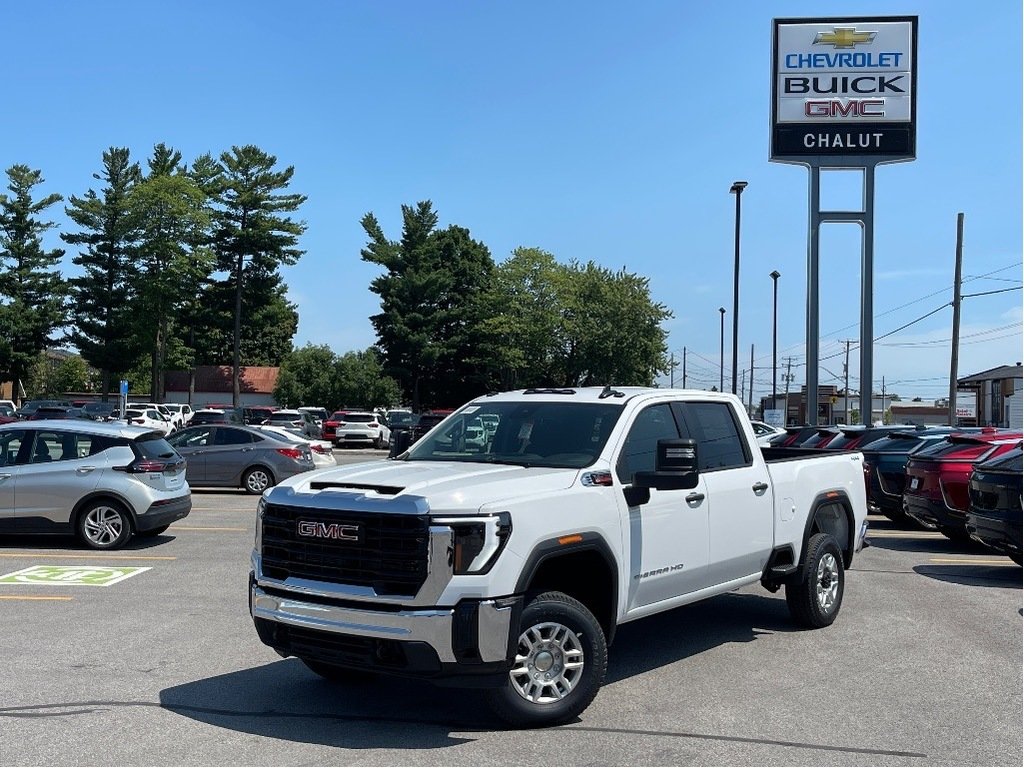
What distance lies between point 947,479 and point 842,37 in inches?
900

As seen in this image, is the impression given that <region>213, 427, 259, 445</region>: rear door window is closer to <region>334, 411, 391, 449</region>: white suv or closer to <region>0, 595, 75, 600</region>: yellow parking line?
<region>0, 595, 75, 600</region>: yellow parking line

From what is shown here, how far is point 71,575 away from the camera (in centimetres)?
1084

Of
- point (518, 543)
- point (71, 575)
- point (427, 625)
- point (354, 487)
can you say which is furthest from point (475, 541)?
point (71, 575)

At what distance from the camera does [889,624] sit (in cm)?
875

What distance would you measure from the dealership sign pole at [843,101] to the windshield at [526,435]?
2665cm

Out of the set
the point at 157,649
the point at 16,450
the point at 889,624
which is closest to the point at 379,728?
the point at 157,649

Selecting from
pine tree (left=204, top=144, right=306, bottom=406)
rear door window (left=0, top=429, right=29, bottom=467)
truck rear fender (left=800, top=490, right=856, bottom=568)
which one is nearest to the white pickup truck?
truck rear fender (left=800, top=490, right=856, bottom=568)

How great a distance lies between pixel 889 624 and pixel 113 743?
6.40m

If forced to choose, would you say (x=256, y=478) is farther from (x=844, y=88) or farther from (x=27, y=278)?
(x=27, y=278)

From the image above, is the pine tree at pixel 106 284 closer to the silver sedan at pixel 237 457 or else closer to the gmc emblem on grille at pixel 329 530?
the silver sedan at pixel 237 457

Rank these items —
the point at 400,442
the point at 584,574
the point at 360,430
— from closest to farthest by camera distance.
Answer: the point at 584,574
the point at 400,442
the point at 360,430

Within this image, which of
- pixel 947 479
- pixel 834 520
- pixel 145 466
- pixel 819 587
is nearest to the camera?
pixel 819 587

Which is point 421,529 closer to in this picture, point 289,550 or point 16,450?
point 289,550

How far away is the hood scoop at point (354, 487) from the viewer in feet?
18.5
